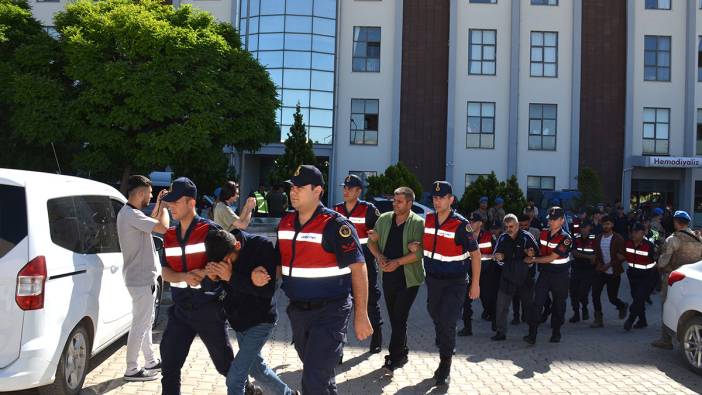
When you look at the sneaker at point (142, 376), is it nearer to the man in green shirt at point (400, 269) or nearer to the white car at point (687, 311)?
the man in green shirt at point (400, 269)

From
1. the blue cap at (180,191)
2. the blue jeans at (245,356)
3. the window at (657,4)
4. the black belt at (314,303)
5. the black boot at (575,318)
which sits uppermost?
the window at (657,4)

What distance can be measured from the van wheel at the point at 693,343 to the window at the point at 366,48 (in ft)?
84.1

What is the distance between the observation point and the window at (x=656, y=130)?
31344 mm

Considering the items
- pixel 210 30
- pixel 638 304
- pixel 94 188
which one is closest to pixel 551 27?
pixel 210 30

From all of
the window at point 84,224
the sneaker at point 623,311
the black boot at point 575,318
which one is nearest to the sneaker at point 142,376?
the window at point 84,224

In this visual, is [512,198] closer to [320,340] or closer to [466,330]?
[466,330]

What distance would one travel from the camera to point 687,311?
676 centimetres

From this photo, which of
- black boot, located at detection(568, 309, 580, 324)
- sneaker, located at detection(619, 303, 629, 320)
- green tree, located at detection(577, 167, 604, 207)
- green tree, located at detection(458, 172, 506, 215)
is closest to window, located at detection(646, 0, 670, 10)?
green tree, located at detection(577, 167, 604, 207)

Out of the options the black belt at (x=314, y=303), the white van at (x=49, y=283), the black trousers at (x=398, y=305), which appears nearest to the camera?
the black belt at (x=314, y=303)

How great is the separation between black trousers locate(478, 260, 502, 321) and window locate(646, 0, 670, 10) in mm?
27852

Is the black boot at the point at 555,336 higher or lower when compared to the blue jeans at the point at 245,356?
lower

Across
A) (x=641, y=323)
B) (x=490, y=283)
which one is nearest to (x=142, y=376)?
(x=490, y=283)

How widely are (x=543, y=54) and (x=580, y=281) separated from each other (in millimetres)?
24218

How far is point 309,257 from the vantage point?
4.09m
